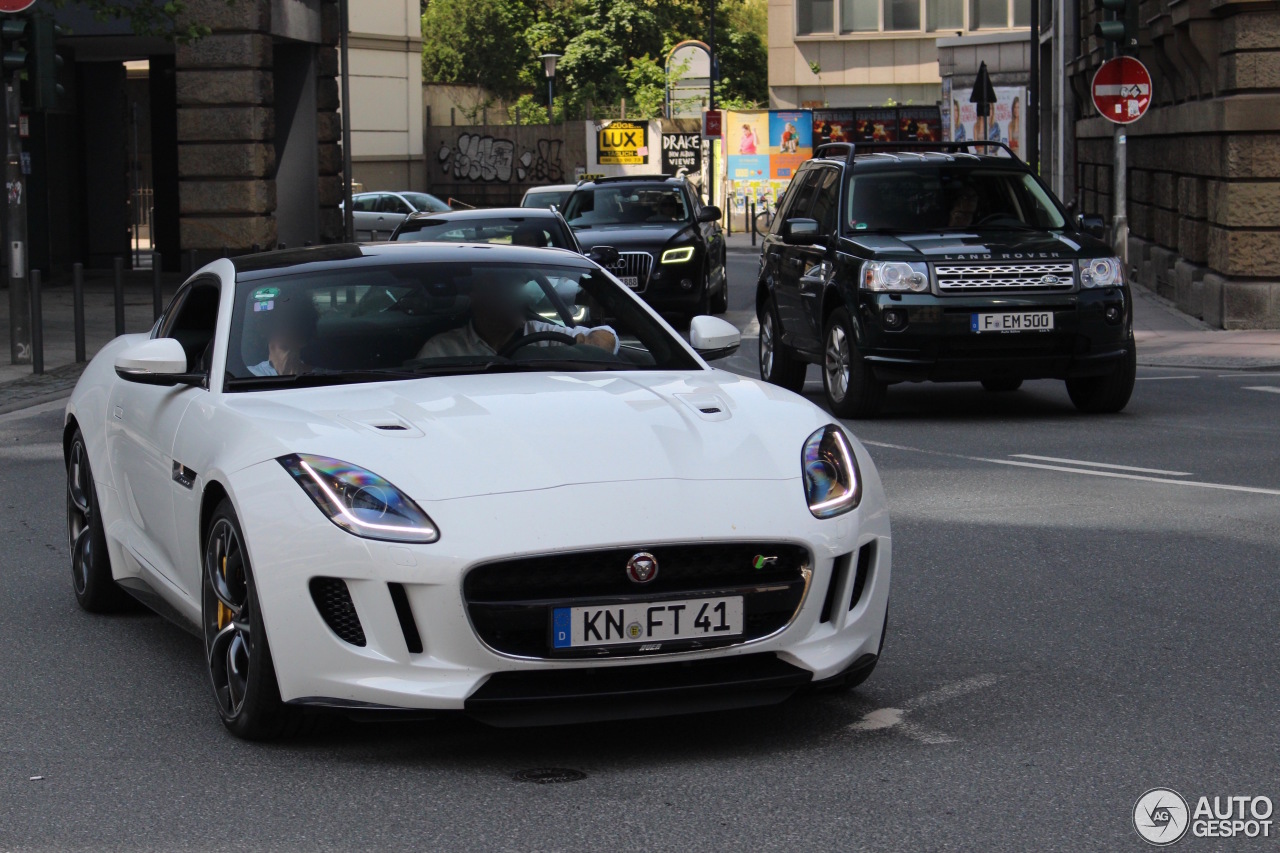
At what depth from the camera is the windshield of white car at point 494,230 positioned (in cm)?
1759

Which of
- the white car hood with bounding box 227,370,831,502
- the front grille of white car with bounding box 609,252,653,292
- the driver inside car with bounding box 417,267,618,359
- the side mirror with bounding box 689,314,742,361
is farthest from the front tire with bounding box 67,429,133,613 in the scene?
the front grille of white car with bounding box 609,252,653,292

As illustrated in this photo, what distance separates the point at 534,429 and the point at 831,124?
149 ft

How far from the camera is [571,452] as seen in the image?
16.2ft

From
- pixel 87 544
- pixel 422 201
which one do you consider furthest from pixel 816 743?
pixel 422 201

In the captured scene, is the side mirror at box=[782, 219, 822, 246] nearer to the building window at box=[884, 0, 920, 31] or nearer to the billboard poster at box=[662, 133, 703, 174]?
the billboard poster at box=[662, 133, 703, 174]

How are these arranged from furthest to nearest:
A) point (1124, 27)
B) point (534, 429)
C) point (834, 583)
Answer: point (1124, 27) → point (534, 429) → point (834, 583)

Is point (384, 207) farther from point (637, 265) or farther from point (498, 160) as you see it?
point (637, 265)

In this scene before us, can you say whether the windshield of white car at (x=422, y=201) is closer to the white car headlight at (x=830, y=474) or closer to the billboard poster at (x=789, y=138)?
the billboard poster at (x=789, y=138)

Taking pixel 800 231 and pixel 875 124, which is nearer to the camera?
pixel 800 231

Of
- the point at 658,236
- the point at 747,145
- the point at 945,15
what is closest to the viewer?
the point at 658,236

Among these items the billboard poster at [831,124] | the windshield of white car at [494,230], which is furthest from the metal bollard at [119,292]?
the billboard poster at [831,124]

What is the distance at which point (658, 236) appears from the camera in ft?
75.2

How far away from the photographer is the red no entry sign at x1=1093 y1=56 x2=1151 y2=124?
64.7ft

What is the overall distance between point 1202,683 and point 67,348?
1478 centimetres
